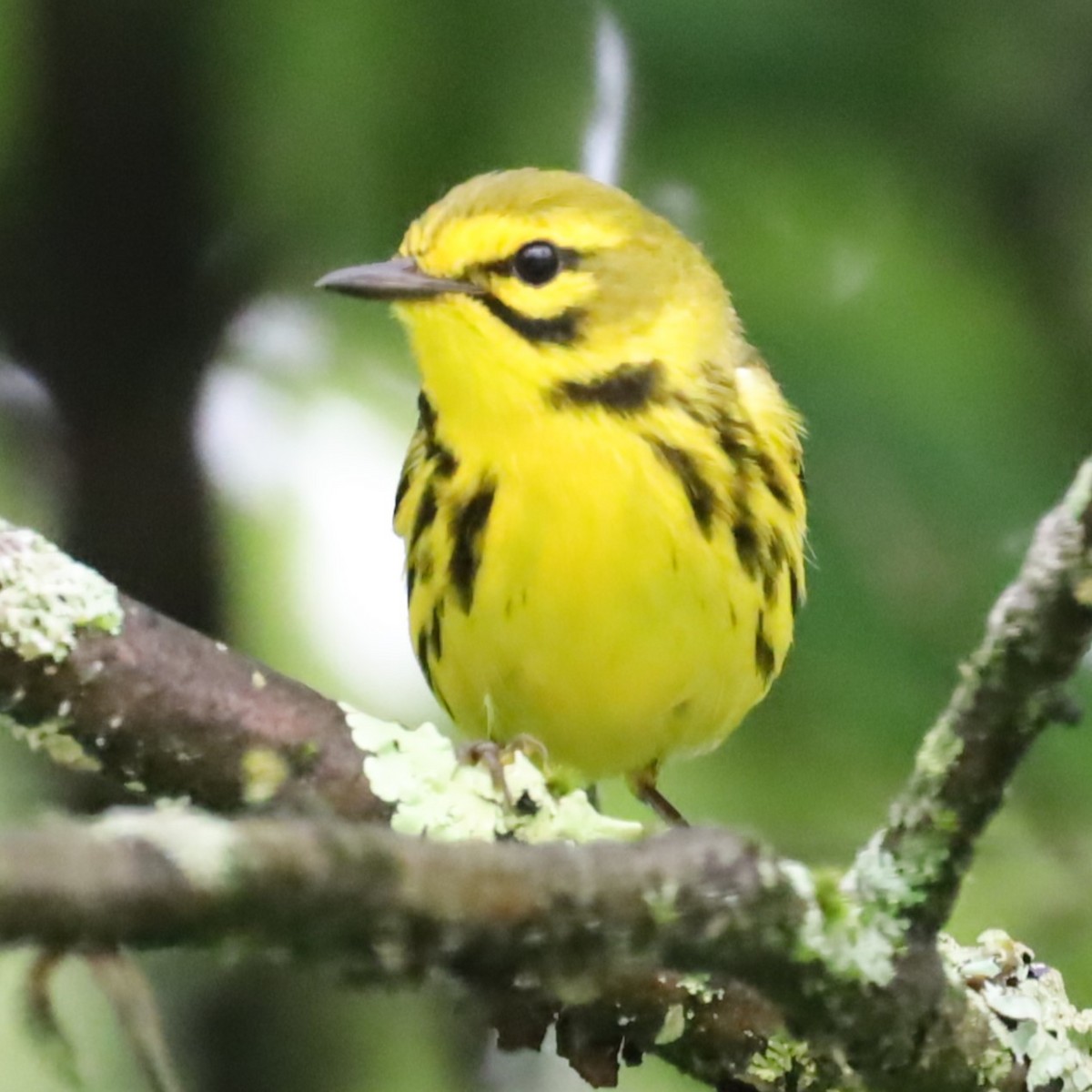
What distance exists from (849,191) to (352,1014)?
3.91 feet

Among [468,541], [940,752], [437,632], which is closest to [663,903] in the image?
[940,752]

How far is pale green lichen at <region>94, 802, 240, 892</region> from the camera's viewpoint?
717mm

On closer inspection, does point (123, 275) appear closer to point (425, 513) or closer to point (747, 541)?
point (425, 513)

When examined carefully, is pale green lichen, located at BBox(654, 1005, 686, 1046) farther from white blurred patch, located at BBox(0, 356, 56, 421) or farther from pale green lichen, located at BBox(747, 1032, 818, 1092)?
white blurred patch, located at BBox(0, 356, 56, 421)

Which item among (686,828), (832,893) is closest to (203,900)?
(686,828)

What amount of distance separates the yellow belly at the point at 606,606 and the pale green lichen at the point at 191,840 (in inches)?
52.4

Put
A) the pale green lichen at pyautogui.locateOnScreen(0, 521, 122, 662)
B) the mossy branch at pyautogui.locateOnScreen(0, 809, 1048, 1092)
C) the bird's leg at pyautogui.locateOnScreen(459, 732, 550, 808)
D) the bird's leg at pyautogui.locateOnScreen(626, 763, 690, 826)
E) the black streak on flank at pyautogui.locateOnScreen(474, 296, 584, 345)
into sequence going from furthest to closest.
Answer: the bird's leg at pyautogui.locateOnScreen(626, 763, 690, 826) → the black streak on flank at pyautogui.locateOnScreen(474, 296, 584, 345) → the bird's leg at pyautogui.locateOnScreen(459, 732, 550, 808) → the pale green lichen at pyautogui.locateOnScreen(0, 521, 122, 662) → the mossy branch at pyautogui.locateOnScreen(0, 809, 1048, 1092)

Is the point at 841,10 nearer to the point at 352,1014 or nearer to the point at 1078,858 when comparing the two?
the point at 1078,858

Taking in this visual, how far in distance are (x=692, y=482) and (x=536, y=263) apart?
0.33 metres

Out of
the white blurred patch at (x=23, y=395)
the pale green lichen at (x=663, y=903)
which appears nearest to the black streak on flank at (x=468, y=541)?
the white blurred patch at (x=23, y=395)

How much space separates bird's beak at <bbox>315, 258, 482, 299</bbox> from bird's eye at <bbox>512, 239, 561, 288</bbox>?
68 mm

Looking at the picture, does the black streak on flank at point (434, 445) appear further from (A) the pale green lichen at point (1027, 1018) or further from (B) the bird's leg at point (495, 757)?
(A) the pale green lichen at point (1027, 1018)

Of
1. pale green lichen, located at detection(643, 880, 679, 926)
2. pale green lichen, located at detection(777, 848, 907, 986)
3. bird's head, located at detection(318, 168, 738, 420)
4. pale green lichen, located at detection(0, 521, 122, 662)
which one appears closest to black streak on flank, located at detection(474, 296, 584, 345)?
bird's head, located at detection(318, 168, 738, 420)

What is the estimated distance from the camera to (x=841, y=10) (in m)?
2.05
